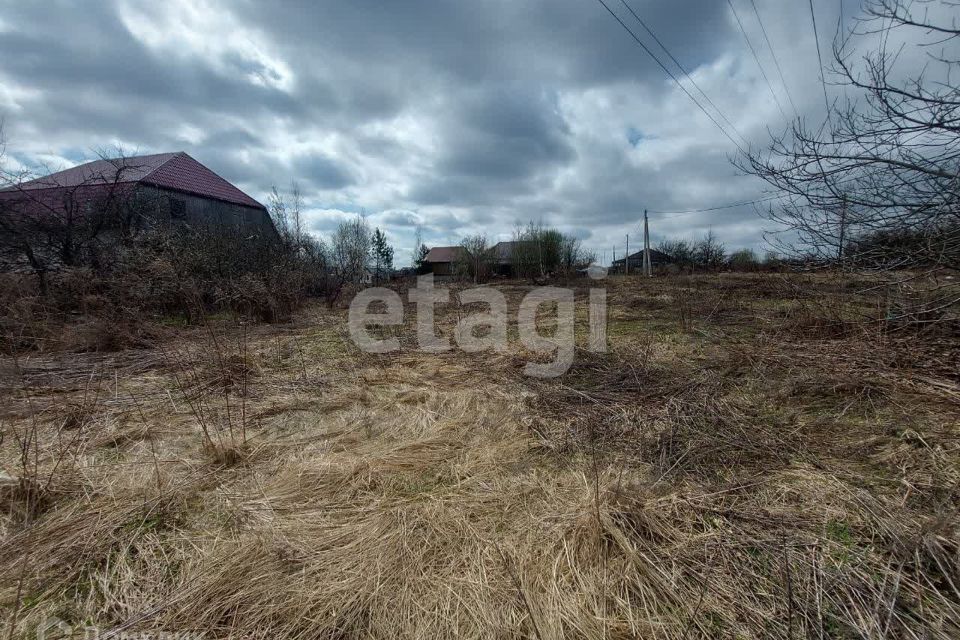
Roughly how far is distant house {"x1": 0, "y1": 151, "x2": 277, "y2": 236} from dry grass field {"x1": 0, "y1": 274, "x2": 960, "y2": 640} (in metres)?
6.11

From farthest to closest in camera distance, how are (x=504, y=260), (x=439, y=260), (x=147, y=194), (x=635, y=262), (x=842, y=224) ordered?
(x=439, y=260) → (x=635, y=262) → (x=504, y=260) → (x=147, y=194) → (x=842, y=224)

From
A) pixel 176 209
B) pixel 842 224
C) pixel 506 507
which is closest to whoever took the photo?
pixel 506 507

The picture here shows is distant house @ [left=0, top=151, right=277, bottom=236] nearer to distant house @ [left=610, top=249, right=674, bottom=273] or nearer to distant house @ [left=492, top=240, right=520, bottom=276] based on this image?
distant house @ [left=492, top=240, right=520, bottom=276]

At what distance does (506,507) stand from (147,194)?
41.6ft

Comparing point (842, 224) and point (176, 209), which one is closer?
point (842, 224)

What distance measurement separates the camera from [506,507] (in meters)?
1.81

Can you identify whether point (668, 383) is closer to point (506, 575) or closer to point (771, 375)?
point (771, 375)

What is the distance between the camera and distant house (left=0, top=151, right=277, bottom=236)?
23.5ft
